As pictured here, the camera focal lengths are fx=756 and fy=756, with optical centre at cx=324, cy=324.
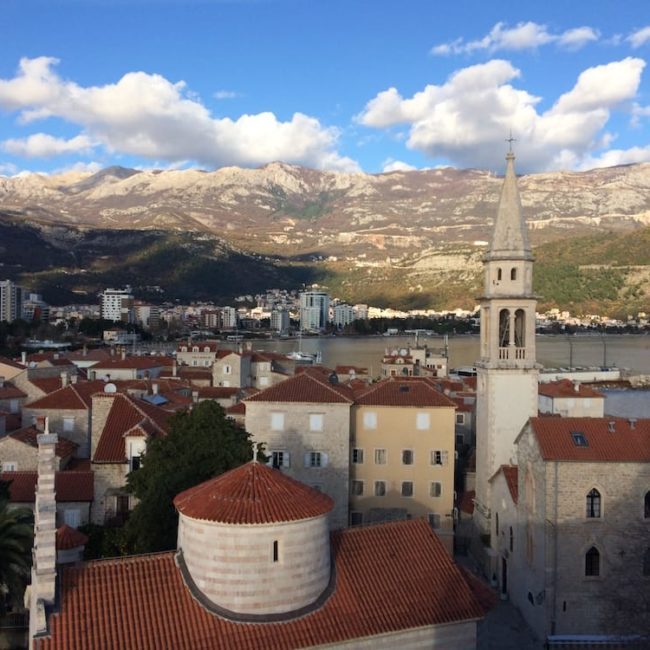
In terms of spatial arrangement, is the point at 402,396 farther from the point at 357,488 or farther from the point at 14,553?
the point at 14,553

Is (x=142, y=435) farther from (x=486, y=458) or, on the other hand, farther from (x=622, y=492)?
(x=622, y=492)

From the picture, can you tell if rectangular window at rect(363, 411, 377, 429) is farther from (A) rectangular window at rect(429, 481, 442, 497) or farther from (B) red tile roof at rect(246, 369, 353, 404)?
(A) rectangular window at rect(429, 481, 442, 497)

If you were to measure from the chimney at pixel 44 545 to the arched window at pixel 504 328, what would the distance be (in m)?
18.8

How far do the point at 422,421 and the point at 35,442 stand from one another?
14.2m

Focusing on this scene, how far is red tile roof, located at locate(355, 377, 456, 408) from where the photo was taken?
29.2m

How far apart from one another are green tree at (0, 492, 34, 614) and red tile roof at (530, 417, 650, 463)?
13082mm

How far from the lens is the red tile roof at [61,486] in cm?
2352

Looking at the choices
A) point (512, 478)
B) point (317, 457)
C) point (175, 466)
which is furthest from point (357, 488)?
point (175, 466)

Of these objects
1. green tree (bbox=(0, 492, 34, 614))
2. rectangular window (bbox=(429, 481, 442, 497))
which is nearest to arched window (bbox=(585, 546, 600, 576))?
rectangular window (bbox=(429, 481, 442, 497))

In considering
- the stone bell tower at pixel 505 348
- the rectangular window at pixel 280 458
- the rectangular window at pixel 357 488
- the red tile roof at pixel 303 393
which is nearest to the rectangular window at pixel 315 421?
the red tile roof at pixel 303 393

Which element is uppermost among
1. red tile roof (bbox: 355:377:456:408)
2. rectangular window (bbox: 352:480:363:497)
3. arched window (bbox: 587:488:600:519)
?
red tile roof (bbox: 355:377:456:408)

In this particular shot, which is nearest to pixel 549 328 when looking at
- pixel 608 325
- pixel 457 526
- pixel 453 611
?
pixel 608 325

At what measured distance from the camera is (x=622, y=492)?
20266mm

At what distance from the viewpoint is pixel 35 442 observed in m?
26.8
